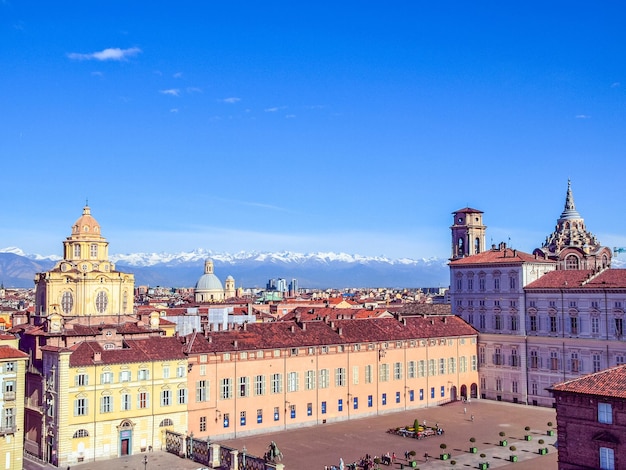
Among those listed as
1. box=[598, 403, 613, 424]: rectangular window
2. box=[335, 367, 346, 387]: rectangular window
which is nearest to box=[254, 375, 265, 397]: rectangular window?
box=[335, 367, 346, 387]: rectangular window

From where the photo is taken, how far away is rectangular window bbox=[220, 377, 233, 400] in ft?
218

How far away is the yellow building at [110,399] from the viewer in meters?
57.7

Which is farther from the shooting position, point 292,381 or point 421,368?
point 421,368

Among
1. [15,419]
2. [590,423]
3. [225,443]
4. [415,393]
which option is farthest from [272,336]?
[590,423]

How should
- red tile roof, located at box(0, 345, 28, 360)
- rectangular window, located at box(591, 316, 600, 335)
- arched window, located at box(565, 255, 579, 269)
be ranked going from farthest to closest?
arched window, located at box(565, 255, 579, 269) → rectangular window, located at box(591, 316, 600, 335) → red tile roof, located at box(0, 345, 28, 360)

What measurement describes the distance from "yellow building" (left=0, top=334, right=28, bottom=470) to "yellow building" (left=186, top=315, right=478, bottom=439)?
1391 centimetres

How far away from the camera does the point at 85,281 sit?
8319 cm

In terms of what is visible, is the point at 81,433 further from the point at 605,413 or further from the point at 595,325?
the point at 595,325

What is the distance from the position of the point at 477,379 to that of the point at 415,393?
11600 mm

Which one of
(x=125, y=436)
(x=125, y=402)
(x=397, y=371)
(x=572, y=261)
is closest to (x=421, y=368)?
(x=397, y=371)

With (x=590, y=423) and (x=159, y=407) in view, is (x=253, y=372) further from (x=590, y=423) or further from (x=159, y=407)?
(x=590, y=423)

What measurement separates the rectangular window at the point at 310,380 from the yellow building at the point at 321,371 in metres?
0.10

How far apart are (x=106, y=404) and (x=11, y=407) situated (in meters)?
6.97

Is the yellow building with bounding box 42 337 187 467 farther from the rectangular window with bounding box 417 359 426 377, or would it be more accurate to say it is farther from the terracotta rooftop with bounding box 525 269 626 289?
the terracotta rooftop with bounding box 525 269 626 289
